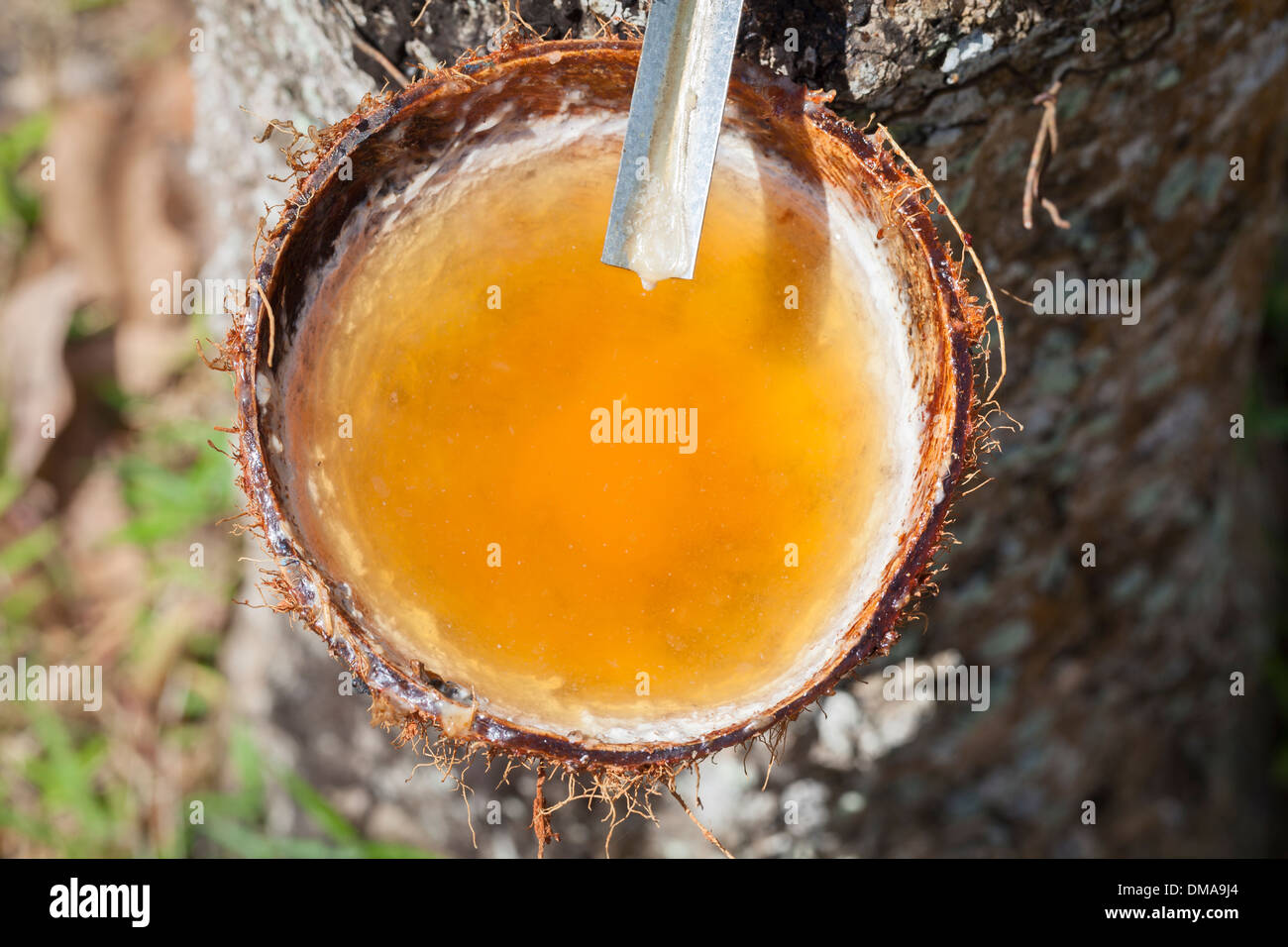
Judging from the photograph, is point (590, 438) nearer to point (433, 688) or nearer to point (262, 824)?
point (433, 688)

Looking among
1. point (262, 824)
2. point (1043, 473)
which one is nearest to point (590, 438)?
point (1043, 473)

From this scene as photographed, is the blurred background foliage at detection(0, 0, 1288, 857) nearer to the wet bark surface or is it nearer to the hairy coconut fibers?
the wet bark surface

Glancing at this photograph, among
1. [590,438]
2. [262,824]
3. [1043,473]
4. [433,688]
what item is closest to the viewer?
[433,688]

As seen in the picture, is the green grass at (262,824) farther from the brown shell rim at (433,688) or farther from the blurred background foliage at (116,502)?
the brown shell rim at (433,688)

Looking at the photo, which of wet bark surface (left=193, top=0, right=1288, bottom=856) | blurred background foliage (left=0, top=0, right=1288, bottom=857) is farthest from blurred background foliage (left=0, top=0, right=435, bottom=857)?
wet bark surface (left=193, top=0, right=1288, bottom=856)
